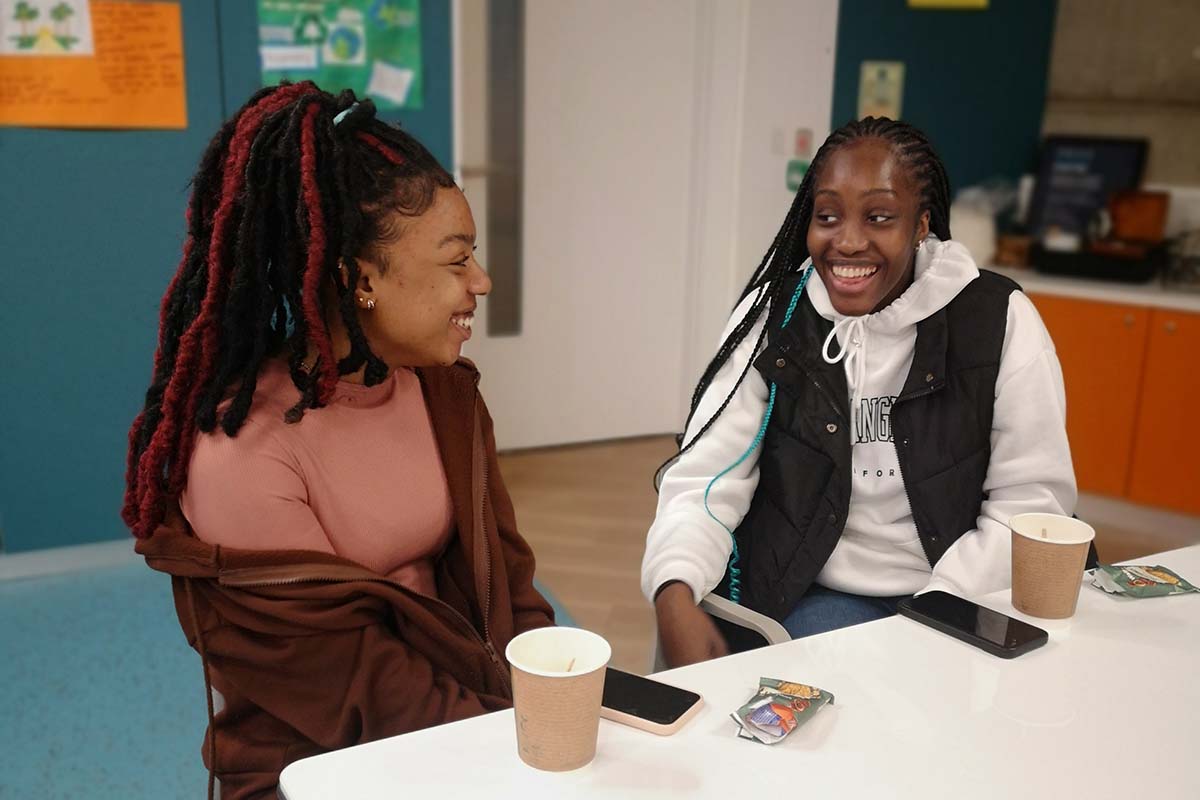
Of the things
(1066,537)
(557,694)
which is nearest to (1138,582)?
(1066,537)

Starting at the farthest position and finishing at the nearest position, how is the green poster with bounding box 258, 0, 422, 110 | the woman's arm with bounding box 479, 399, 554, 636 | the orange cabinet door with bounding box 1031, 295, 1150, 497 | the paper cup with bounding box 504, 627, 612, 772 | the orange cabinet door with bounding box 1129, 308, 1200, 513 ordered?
the orange cabinet door with bounding box 1031, 295, 1150, 497, the orange cabinet door with bounding box 1129, 308, 1200, 513, the green poster with bounding box 258, 0, 422, 110, the woman's arm with bounding box 479, 399, 554, 636, the paper cup with bounding box 504, 627, 612, 772

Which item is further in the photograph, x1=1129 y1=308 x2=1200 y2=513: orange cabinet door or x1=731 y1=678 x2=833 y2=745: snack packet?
x1=1129 y1=308 x2=1200 y2=513: orange cabinet door

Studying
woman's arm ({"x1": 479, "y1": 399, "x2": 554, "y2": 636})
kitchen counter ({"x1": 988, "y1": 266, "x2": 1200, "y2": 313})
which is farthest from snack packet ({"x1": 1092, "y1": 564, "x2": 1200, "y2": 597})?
kitchen counter ({"x1": 988, "y1": 266, "x2": 1200, "y2": 313})

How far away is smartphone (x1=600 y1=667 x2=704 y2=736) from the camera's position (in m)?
1.05

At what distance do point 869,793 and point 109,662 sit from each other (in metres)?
2.15

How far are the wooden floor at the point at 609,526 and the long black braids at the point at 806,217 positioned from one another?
1.10 meters

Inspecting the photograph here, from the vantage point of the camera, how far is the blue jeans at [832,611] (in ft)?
5.50

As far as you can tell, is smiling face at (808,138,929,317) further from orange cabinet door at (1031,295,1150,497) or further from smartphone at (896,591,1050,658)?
orange cabinet door at (1031,295,1150,497)

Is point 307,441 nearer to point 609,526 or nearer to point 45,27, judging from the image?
point 45,27

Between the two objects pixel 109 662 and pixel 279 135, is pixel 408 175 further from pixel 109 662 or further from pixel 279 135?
pixel 109 662

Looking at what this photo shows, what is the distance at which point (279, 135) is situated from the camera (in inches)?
50.5

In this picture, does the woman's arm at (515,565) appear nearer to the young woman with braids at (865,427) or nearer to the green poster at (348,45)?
the young woman with braids at (865,427)

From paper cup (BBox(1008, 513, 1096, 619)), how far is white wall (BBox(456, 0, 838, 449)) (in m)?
2.86

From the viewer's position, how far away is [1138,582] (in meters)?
1.39
